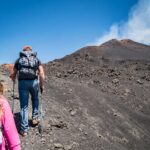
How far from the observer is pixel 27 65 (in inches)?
364

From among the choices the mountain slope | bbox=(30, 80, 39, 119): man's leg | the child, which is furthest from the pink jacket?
bbox=(30, 80, 39, 119): man's leg

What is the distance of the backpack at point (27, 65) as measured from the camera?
9.24m

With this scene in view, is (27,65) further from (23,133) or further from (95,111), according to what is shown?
(95,111)

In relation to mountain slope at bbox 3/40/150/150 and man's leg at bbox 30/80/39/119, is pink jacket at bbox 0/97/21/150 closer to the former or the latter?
mountain slope at bbox 3/40/150/150

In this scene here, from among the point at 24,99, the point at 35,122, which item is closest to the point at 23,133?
the point at 35,122

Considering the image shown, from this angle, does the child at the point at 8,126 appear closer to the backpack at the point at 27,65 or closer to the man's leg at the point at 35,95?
the backpack at the point at 27,65

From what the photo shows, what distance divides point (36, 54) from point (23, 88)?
96 cm

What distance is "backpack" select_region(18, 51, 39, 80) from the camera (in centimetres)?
924

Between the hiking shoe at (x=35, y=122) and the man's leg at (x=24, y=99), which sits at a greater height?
the man's leg at (x=24, y=99)

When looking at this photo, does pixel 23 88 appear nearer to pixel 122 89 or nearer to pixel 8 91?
pixel 8 91

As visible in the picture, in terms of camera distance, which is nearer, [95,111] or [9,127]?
[9,127]

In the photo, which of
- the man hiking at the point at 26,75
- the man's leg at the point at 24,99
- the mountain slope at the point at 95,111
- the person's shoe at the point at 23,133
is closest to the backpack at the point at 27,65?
the man hiking at the point at 26,75

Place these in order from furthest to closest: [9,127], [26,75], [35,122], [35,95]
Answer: [35,122] < [35,95] < [26,75] < [9,127]

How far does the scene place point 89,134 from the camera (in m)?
11.2
